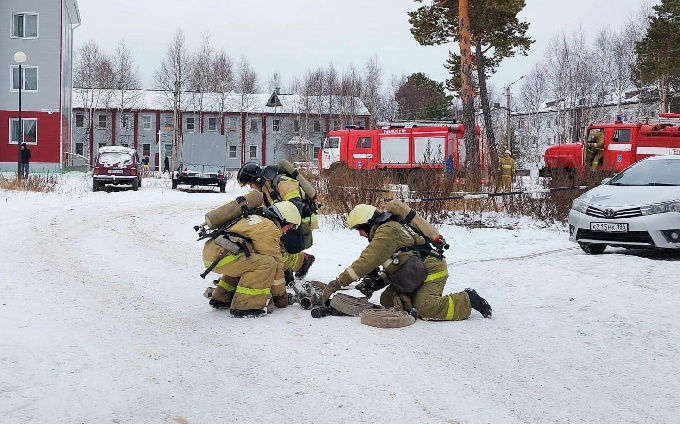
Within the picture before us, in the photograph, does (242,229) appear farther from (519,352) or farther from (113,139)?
(113,139)

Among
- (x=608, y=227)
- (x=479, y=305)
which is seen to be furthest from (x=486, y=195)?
(x=479, y=305)

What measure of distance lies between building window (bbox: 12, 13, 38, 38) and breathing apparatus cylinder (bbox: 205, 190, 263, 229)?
129 ft

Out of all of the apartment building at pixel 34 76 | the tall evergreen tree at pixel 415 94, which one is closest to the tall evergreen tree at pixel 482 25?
the apartment building at pixel 34 76

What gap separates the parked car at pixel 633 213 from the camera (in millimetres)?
9617

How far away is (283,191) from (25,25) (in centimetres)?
3887

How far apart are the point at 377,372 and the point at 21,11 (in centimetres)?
4259

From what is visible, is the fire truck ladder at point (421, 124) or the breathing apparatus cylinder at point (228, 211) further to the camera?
the fire truck ladder at point (421, 124)

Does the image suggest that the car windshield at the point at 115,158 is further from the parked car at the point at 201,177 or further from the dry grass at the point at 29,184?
the dry grass at the point at 29,184

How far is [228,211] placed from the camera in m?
6.84

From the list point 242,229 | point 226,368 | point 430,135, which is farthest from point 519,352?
point 430,135

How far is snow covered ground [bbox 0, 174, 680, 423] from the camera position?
4.25 m

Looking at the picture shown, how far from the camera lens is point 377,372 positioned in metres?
4.98

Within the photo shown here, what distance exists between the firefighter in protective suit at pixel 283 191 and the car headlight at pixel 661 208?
4640 mm

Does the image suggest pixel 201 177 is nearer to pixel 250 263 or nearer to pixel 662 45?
pixel 250 263
